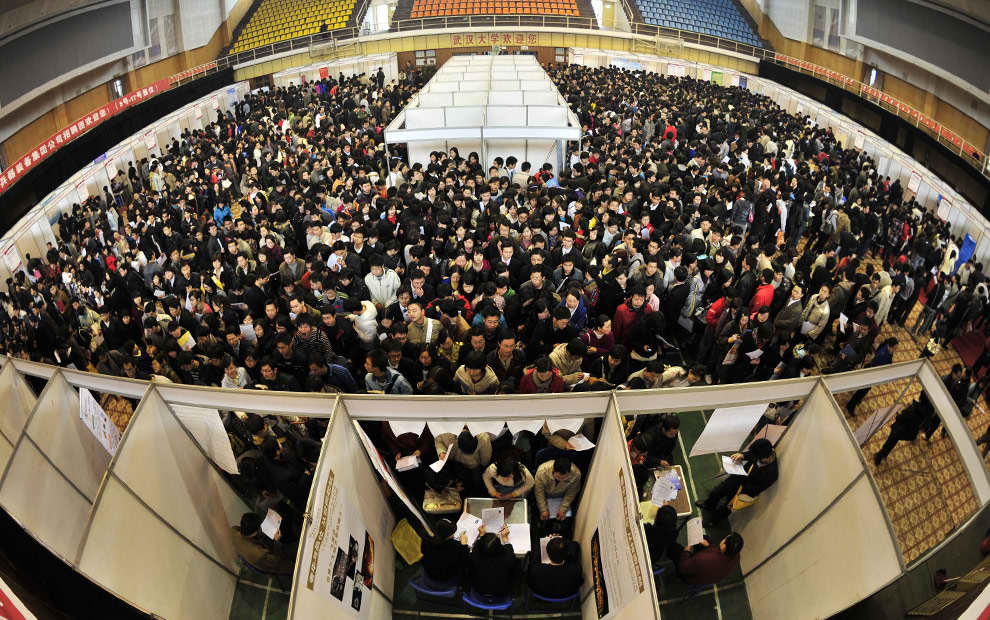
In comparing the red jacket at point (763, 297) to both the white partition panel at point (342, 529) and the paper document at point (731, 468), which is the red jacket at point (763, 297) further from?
the white partition panel at point (342, 529)

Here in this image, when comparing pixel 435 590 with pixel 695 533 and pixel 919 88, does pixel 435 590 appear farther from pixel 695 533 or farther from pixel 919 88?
pixel 919 88

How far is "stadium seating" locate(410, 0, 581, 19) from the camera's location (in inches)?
1175

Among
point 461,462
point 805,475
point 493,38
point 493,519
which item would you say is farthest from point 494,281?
point 493,38

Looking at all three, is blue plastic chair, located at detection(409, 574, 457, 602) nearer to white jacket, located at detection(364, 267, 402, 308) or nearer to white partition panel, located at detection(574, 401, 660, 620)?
white partition panel, located at detection(574, 401, 660, 620)

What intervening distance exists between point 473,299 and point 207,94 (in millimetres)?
20834

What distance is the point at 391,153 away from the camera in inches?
510

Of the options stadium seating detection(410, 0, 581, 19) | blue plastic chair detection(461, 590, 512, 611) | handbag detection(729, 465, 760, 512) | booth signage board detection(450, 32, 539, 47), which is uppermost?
stadium seating detection(410, 0, 581, 19)

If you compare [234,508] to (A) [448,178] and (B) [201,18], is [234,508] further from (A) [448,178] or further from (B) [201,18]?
(B) [201,18]

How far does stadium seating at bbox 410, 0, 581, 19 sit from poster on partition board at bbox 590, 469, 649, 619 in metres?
30.3

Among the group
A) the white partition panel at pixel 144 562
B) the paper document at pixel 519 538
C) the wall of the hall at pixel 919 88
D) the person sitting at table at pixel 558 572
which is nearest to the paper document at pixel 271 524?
the white partition panel at pixel 144 562

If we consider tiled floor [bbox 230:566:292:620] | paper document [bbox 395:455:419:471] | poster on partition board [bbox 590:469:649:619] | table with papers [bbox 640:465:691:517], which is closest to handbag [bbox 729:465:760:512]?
table with papers [bbox 640:465:691:517]

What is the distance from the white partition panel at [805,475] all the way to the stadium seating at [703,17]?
93.4 feet

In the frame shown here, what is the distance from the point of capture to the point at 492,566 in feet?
13.6

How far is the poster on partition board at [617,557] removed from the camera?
11.4ft
